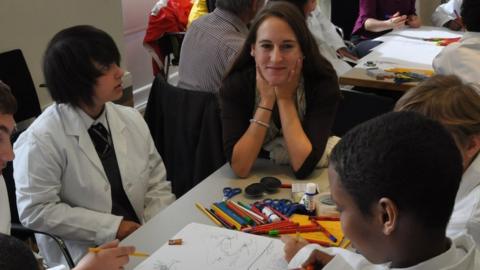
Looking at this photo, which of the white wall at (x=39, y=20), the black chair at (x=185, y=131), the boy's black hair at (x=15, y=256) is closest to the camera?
the boy's black hair at (x=15, y=256)

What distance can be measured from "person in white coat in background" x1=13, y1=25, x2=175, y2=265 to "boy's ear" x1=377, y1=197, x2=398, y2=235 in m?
1.10

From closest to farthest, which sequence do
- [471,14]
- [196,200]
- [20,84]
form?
[196,200], [471,14], [20,84]

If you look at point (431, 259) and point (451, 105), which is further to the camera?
point (451, 105)

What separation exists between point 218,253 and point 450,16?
11.9 ft

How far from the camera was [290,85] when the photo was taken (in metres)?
2.03

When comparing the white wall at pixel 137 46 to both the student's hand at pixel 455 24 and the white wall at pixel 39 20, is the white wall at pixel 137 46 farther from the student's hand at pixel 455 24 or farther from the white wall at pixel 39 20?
the student's hand at pixel 455 24

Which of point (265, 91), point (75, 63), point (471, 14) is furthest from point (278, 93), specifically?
point (471, 14)

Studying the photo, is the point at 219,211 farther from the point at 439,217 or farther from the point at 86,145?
the point at 439,217

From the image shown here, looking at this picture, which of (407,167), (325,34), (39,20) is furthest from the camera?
(325,34)

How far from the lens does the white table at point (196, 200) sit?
1.45 meters

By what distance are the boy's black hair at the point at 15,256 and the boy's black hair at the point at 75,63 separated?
3.69 feet

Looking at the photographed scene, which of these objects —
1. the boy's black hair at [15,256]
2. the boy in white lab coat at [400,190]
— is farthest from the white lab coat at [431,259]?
the boy's black hair at [15,256]

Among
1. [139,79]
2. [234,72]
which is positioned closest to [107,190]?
[234,72]

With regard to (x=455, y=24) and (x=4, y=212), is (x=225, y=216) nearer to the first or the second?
(x=4, y=212)
